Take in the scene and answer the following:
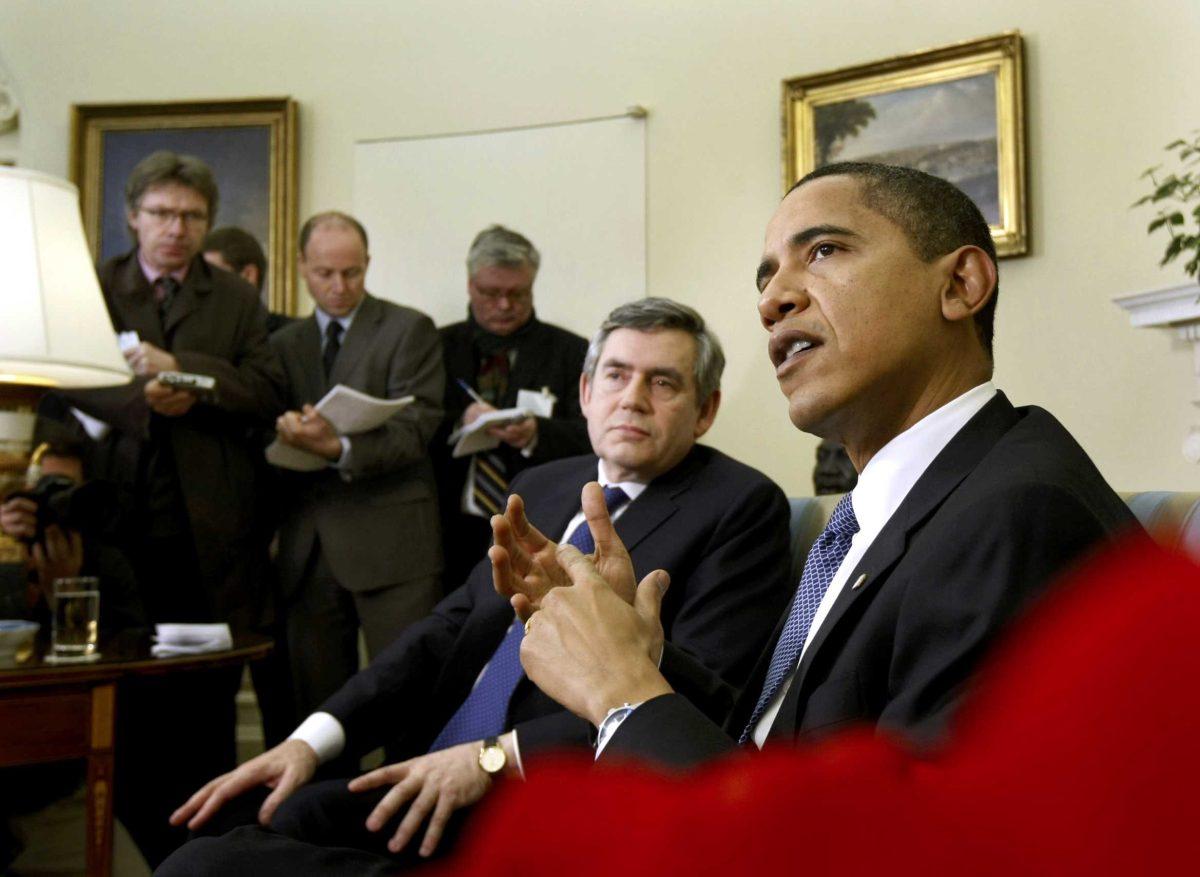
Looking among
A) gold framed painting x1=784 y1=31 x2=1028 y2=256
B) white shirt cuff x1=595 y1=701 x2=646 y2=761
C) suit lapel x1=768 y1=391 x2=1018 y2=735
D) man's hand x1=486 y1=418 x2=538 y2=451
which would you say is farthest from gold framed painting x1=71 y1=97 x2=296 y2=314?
white shirt cuff x1=595 y1=701 x2=646 y2=761

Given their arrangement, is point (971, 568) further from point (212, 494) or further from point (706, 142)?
point (706, 142)

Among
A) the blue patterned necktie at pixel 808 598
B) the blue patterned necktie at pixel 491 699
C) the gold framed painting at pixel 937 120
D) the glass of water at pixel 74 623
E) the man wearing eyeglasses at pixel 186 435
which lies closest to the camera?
the blue patterned necktie at pixel 808 598

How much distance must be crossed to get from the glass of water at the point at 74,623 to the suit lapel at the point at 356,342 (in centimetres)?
137

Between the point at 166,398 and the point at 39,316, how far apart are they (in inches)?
21.5

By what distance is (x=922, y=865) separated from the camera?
0.77 feet

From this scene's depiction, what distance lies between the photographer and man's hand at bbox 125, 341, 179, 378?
133 inches

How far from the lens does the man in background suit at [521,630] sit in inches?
74.1

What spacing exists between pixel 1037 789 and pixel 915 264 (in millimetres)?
1211

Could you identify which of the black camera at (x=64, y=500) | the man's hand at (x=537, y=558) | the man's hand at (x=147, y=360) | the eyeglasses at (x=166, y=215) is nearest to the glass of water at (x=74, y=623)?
the black camera at (x=64, y=500)

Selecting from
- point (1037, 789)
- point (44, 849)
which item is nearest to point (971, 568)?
point (1037, 789)

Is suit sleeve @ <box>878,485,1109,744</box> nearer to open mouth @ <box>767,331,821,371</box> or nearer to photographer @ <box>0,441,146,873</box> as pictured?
open mouth @ <box>767,331,821,371</box>

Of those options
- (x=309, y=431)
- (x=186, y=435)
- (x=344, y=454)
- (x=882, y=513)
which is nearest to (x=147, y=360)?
(x=186, y=435)

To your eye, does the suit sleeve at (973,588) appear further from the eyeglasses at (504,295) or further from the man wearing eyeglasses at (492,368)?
the eyeglasses at (504,295)

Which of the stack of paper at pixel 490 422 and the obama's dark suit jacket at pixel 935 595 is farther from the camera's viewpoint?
the stack of paper at pixel 490 422
